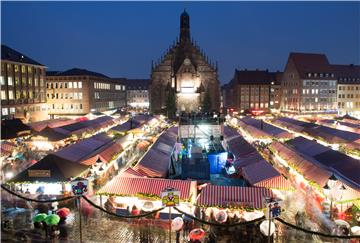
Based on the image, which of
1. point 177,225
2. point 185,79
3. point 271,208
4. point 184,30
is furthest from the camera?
point 184,30

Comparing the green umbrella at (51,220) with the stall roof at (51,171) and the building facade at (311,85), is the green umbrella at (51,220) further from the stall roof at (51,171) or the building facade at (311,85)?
the building facade at (311,85)

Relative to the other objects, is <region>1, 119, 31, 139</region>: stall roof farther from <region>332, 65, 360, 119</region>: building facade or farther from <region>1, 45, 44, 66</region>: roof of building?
<region>332, 65, 360, 119</region>: building facade

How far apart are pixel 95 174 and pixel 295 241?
12.3m

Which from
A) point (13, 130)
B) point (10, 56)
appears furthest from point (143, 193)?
point (10, 56)

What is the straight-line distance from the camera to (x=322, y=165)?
56.5 ft

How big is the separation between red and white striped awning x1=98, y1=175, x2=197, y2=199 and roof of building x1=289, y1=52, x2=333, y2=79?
6023 centimetres

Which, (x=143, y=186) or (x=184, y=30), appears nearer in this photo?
(x=143, y=186)

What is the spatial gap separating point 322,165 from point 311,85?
55.4 metres

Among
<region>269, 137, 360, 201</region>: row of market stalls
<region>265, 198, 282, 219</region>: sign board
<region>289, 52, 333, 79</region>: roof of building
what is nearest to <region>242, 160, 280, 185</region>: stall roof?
<region>269, 137, 360, 201</region>: row of market stalls

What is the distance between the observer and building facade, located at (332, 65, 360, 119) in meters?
69.1

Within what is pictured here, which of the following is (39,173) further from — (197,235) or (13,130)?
(13,130)

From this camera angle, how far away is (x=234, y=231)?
12133 millimetres

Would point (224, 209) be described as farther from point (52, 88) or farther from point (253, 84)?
point (253, 84)

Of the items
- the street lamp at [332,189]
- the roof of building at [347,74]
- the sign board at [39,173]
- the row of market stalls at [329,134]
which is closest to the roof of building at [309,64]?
the roof of building at [347,74]
